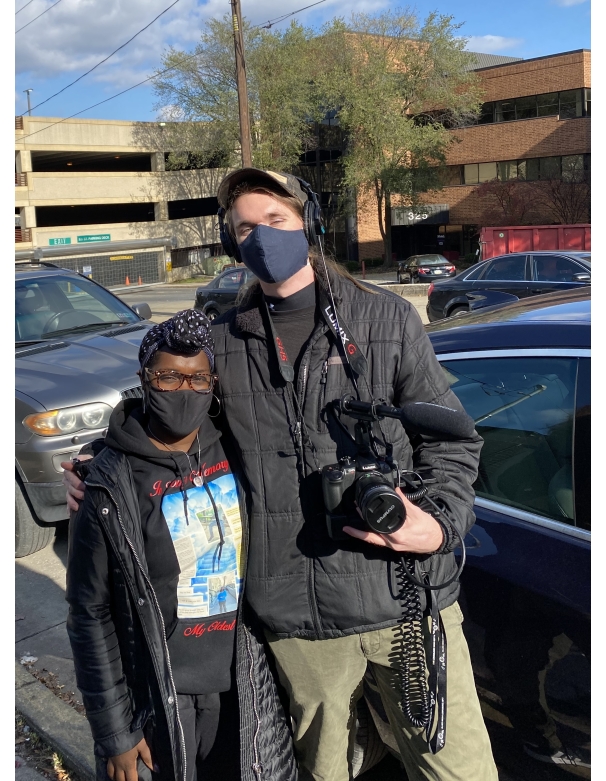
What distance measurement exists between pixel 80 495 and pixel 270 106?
4482 cm

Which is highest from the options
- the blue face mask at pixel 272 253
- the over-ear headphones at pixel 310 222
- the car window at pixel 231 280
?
the car window at pixel 231 280

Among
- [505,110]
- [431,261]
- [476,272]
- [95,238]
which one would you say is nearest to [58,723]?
[476,272]

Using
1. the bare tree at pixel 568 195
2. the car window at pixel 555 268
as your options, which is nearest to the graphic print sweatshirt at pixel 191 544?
the car window at pixel 555 268

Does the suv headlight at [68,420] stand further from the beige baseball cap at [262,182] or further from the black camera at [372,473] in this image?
the black camera at [372,473]

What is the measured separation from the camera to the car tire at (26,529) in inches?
210

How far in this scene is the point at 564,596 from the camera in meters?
2.11

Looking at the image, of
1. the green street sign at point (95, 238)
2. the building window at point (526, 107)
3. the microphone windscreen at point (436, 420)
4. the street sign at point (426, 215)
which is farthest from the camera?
the green street sign at point (95, 238)

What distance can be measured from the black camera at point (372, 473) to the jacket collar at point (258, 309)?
0.32m

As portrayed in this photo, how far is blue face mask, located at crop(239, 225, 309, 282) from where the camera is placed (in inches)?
80.4

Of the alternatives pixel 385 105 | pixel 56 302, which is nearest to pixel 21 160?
pixel 385 105

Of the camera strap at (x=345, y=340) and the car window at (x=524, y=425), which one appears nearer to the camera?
the camera strap at (x=345, y=340)

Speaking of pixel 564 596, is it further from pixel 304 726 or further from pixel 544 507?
pixel 304 726

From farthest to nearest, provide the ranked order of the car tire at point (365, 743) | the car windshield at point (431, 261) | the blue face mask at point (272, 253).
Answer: the car windshield at point (431, 261), the car tire at point (365, 743), the blue face mask at point (272, 253)

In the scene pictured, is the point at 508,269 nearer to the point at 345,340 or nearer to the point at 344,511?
the point at 345,340
